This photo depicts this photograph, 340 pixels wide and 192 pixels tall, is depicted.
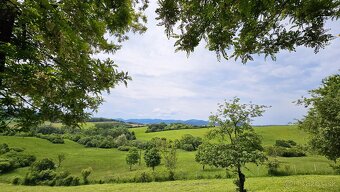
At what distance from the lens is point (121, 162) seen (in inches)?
2827

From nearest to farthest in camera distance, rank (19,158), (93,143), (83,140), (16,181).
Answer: (16,181) < (19,158) < (93,143) < (83,140)

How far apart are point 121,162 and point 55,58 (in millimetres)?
68059

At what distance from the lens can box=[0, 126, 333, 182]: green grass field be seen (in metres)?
48.2

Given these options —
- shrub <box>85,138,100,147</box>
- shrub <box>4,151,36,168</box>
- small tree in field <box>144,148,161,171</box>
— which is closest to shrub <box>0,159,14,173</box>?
shrub <box>4,151,36,168</box>

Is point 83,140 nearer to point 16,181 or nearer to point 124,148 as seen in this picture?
point 124,148

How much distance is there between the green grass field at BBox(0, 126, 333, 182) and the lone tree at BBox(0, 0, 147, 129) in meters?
37.3

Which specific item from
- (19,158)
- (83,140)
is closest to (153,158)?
(19,158)

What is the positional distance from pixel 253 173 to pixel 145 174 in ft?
68.2

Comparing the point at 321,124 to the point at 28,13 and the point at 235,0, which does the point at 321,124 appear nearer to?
the point at 235,0

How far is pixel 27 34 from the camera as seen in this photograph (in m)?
Result: 7.53

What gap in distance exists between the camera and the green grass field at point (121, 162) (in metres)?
48.2

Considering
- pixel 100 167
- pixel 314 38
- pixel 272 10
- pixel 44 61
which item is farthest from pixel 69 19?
pixel 100 167

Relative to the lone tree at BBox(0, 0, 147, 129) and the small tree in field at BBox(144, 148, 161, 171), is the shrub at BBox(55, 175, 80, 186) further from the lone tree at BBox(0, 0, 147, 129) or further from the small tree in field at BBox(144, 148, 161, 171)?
the lone tree at BBox(0, 0, 147, 129)

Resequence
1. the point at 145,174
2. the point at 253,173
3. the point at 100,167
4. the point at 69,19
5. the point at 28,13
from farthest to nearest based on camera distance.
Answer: the point at 100,167
the point at 145,174
the point at 253,173
the point at 69,19
the point at 28,13
